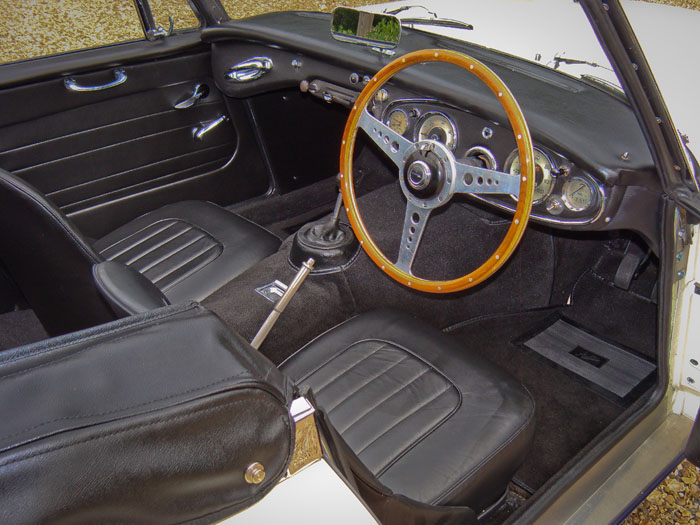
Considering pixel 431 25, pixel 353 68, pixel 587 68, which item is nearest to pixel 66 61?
pixel 353 68

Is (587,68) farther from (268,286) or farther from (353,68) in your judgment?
(268,286)

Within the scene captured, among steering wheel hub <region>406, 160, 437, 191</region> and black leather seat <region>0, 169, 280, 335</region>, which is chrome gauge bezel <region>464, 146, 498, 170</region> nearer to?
steering wheel hub <region>406, 160, 437, 191</region>

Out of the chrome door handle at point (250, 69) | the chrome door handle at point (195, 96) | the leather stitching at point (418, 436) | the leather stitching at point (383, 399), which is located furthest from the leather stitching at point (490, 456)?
the chrome door handle at point (195, 96)

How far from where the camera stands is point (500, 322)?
7.01ft

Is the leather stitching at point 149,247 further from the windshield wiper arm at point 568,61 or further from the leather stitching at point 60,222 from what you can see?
the windshield wiper arm at point 568,61

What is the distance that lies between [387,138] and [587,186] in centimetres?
47

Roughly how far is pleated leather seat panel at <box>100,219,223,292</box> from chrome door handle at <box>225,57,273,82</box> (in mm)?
578

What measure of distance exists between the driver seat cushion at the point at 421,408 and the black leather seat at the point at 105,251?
50 centimetres

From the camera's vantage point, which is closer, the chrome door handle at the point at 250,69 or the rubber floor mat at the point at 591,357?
the rubber floor mat at the point at 591,357

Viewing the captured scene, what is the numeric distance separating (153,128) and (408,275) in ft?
4.37

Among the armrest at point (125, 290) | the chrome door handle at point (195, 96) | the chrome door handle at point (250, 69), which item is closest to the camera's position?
the armrest at point (125, 290)

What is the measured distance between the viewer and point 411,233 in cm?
143

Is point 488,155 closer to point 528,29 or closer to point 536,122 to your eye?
point 536,122

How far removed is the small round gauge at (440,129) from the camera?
4.80 ft
